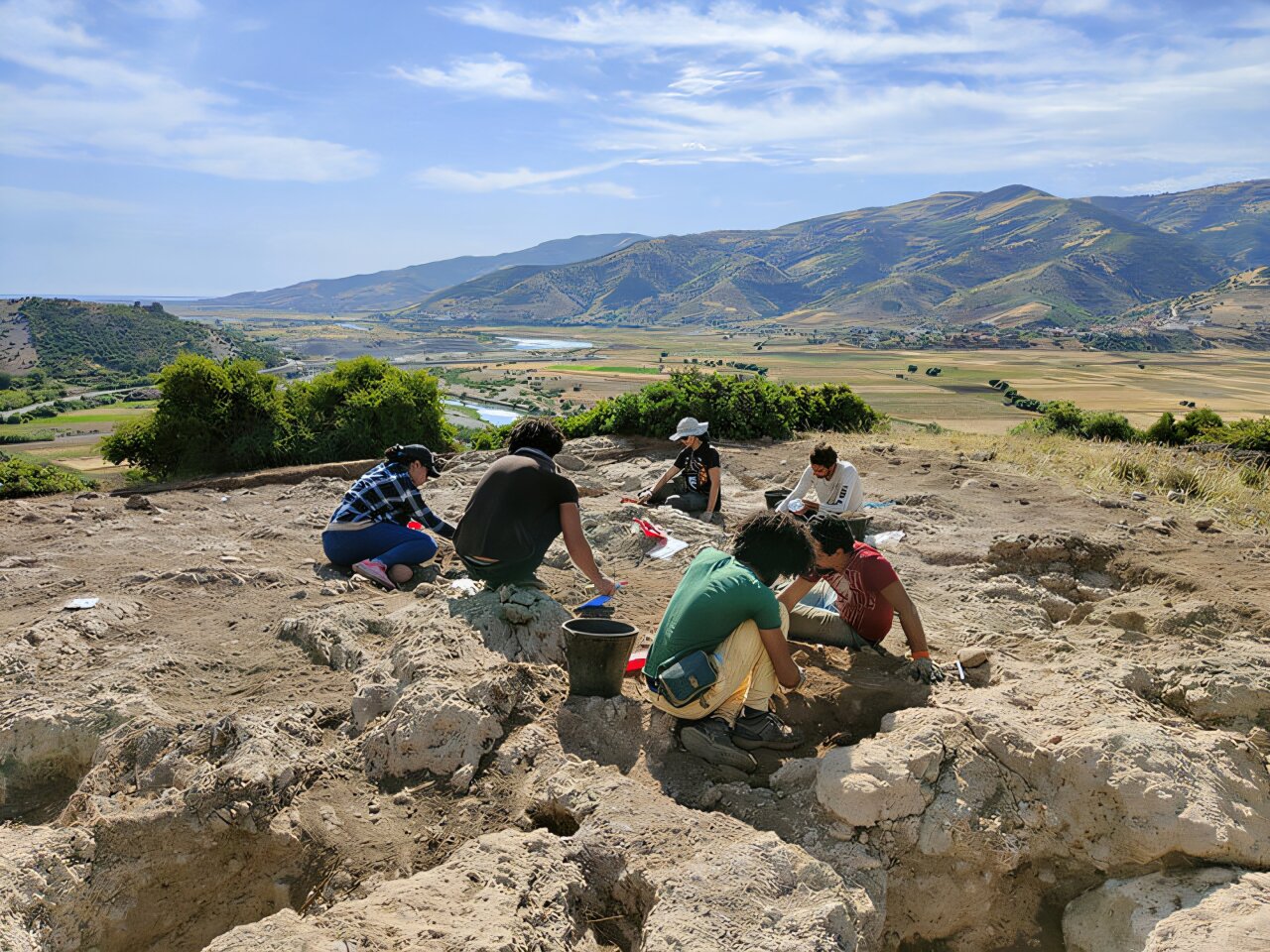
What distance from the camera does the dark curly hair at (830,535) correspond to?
4492 millimetres

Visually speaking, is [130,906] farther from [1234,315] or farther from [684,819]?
[1234,315]

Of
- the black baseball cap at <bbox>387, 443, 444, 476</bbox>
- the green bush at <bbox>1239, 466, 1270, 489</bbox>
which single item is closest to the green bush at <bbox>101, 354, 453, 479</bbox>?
the black baseball cap at <bbox>387, 443, 444, 476</bbox>

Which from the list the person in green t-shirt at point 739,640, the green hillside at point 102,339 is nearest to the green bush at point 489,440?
the person in green t-shirt at point 739,640

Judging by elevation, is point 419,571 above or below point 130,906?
above

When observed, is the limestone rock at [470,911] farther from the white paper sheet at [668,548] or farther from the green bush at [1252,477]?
the green bush at [1252,477]

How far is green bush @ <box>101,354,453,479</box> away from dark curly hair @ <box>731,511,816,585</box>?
1356 centimetres

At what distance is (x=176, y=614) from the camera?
557 cm

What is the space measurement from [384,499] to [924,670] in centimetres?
435

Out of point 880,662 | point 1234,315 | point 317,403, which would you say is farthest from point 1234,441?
point 1234,315

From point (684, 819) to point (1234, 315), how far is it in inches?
6105

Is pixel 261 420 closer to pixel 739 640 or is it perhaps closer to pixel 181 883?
pixel 181 883

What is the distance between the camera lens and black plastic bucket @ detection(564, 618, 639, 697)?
4.18m

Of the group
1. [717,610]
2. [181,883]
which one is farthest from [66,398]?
[717,610]

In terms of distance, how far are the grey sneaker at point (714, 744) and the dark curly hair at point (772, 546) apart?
0.77m
